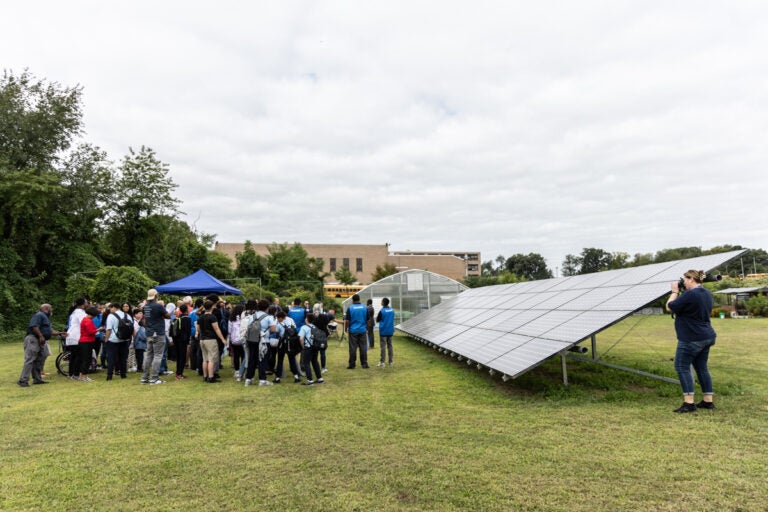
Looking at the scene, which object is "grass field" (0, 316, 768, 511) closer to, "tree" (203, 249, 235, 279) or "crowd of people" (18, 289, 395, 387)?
→ "crowd of people" (18, 289, 395, 387)

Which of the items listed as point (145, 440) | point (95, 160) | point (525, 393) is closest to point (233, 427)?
point (145, 440)

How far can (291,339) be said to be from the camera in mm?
9492

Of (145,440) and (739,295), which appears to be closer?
(145,440)

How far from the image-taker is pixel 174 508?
152 inches

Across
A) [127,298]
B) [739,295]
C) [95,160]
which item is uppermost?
[95,160]

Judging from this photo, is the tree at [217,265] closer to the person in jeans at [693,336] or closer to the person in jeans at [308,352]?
the person in jeans at [308,352]

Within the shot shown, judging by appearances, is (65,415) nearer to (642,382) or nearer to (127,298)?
(642,382)

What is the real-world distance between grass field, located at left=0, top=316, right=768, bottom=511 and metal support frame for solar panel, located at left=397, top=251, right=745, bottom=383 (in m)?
0.68

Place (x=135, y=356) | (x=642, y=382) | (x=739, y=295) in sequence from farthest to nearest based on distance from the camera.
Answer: (x=739, y=295) < (x=135, y=356) < (x=642, y=382)

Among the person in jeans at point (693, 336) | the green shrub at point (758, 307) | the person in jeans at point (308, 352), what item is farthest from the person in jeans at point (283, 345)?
the green shrub at point (758, 307)

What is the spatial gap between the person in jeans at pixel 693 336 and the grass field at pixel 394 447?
0.30 metres

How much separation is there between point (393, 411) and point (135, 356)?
28.4ft

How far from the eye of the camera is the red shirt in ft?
34.3

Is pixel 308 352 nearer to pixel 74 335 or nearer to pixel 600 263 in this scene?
pixel 74 335
